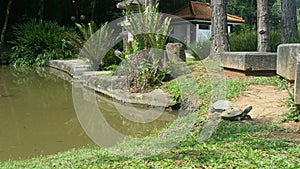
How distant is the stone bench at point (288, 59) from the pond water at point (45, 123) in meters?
1.93

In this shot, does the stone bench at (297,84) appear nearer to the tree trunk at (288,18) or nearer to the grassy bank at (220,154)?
the grassy bank at (220,154)

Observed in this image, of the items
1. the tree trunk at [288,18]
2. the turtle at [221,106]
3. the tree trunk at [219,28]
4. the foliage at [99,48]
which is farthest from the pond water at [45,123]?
the tree trunk at [288,18]

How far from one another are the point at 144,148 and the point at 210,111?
72.1 inches

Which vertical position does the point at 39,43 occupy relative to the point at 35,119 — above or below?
above

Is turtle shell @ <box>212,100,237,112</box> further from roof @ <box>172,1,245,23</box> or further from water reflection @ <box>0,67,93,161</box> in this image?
roof @ <box>172,1,245,23</box>

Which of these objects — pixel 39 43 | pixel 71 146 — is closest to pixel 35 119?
pixel 71 146

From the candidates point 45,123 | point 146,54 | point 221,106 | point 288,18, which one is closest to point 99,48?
point 146,54

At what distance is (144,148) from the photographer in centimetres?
366

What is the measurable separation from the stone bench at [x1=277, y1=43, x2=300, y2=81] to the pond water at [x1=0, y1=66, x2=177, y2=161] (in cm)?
193

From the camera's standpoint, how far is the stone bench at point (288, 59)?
16.5 feet

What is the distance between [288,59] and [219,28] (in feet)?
13.0

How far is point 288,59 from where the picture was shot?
518 cm

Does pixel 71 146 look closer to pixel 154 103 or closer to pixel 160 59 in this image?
pixel 154 103

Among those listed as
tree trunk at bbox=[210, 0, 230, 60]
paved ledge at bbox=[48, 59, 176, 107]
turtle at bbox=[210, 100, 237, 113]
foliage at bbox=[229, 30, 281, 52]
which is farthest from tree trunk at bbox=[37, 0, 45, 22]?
turtle at bbox=[210, 100, 237, 113]
